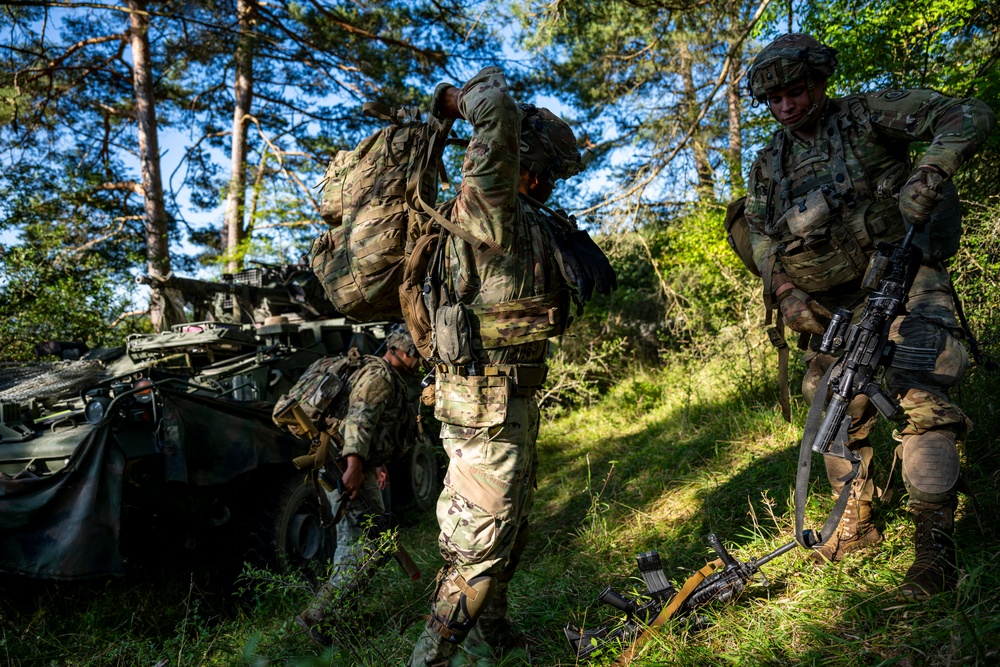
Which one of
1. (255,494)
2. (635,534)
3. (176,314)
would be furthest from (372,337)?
(635,534)

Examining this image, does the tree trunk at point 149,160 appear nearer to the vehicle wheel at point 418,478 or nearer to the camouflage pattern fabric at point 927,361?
the vehicle wheel at point 418,478

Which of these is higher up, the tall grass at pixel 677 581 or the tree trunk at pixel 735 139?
the tree trunk at pixel 735 139

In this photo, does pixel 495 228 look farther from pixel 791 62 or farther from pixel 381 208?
pixel 791 62

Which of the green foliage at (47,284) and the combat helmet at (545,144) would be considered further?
the green foliage at (47,284)

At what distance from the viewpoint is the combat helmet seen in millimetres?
2498

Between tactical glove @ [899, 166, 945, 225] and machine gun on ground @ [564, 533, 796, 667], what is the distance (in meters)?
1.22

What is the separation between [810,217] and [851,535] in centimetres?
130

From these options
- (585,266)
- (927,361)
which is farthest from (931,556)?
(585,266)

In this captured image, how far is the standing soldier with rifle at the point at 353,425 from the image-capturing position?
11.7 feet

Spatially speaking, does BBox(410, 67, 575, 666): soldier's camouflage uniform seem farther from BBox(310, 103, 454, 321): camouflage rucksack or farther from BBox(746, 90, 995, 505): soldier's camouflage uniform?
BBox(746, 90, 995, 505): soldier's camouflage uniform

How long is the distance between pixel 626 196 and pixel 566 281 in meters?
3.89

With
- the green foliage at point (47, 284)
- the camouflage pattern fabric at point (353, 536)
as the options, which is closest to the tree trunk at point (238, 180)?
the green foliage at point (47, 284)

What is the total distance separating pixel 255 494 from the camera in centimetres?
426

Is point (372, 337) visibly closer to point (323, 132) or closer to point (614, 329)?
point (614, 329)
